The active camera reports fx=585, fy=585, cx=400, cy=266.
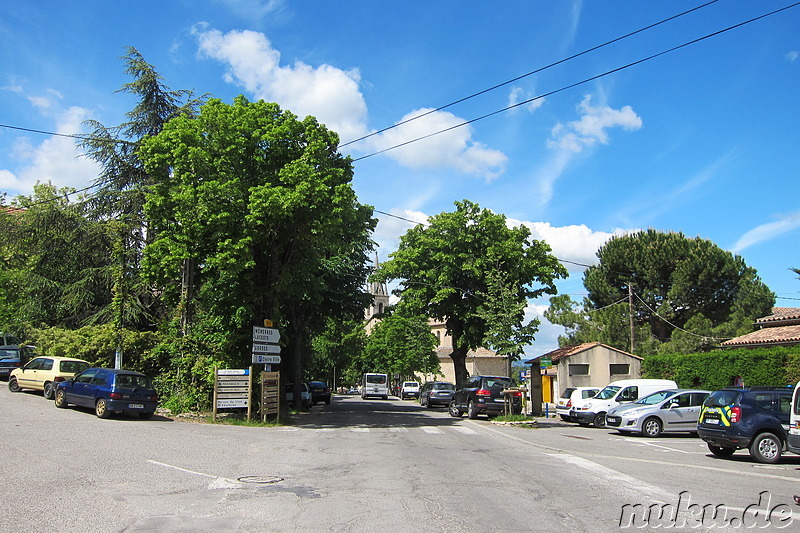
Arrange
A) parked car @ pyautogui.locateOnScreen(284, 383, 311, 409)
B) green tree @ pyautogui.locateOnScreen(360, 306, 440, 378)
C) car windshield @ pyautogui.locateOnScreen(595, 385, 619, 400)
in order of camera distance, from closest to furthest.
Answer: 1. car windshield @ pyautogui.locateOnScreen(595, 385, 619, 400)
2. parked car @ pyautogui.locateOnScreen(284, 383, 311, 409)
3. green tree @ pyautogui.locateOnScreen(360, 306, 440, 378)

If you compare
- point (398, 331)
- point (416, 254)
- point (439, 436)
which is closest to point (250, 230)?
point (439, 436)

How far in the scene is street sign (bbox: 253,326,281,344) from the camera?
792 inches

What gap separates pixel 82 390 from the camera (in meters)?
18.4

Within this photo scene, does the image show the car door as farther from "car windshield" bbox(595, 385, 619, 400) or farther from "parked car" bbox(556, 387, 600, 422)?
"car windshield" bbox(595, 385, 619, 400)

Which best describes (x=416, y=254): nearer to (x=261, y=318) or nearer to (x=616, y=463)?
(x=261, y=318)

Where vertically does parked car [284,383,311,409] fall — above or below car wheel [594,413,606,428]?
above

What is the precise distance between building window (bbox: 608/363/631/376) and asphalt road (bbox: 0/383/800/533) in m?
17.5

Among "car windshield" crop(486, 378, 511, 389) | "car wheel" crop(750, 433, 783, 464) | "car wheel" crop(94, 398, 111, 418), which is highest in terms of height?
"car windshield" crop(486, 378, 511, 389)

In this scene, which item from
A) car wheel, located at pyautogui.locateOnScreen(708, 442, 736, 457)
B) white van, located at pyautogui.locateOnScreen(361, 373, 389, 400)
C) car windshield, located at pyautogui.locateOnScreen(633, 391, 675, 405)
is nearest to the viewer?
car wheel, located at pyautogui.locateOnScreen(708, 442, 736, 457)

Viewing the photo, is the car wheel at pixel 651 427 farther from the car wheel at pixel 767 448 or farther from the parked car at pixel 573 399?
the car wheel at pixel 767 448

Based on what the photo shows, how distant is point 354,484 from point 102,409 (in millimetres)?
11947

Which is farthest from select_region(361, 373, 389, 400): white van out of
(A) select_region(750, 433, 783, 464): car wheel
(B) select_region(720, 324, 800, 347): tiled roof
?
(A) select_region(750, 433, 783, 464): car wheel

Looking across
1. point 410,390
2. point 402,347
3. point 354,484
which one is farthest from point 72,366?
point 402,347

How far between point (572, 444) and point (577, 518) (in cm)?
1069
